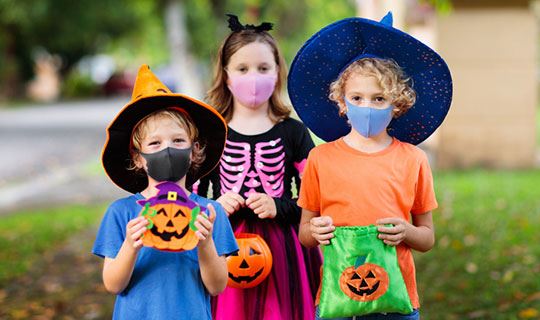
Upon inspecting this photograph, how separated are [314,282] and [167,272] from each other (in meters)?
1.14

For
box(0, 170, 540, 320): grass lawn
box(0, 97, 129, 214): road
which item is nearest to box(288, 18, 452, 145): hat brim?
box(0, 170, 540, 320): grass lawn

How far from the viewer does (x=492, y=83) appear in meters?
13.9

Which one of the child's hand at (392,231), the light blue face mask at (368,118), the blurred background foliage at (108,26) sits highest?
the blurred background foliage at (108,26)

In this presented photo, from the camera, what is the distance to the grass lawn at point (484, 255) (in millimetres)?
6430

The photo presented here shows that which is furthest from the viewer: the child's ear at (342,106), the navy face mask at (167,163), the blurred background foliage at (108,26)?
the blurred background foliage at (108,26)

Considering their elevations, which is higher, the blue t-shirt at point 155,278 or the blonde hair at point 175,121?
the blonde hair at point 175,121

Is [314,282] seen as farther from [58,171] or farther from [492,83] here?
[58,171]

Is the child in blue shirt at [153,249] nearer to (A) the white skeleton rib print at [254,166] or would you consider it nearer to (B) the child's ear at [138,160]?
(B) the child's ear at [138,160]

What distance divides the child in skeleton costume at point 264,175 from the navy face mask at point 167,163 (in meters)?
0.81

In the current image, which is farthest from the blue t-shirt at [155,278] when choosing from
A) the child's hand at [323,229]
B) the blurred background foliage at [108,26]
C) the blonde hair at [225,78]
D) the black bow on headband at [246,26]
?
the blurred background foliage at [108,26]

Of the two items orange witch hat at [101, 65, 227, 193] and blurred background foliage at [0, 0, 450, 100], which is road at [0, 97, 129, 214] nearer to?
blurred background foliage at [0, 0, 450, 100]

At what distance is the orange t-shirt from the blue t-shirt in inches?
19.3

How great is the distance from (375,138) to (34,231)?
7.50 metres

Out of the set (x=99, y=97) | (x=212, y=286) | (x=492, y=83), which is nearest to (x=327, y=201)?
(x=212, y=286)
